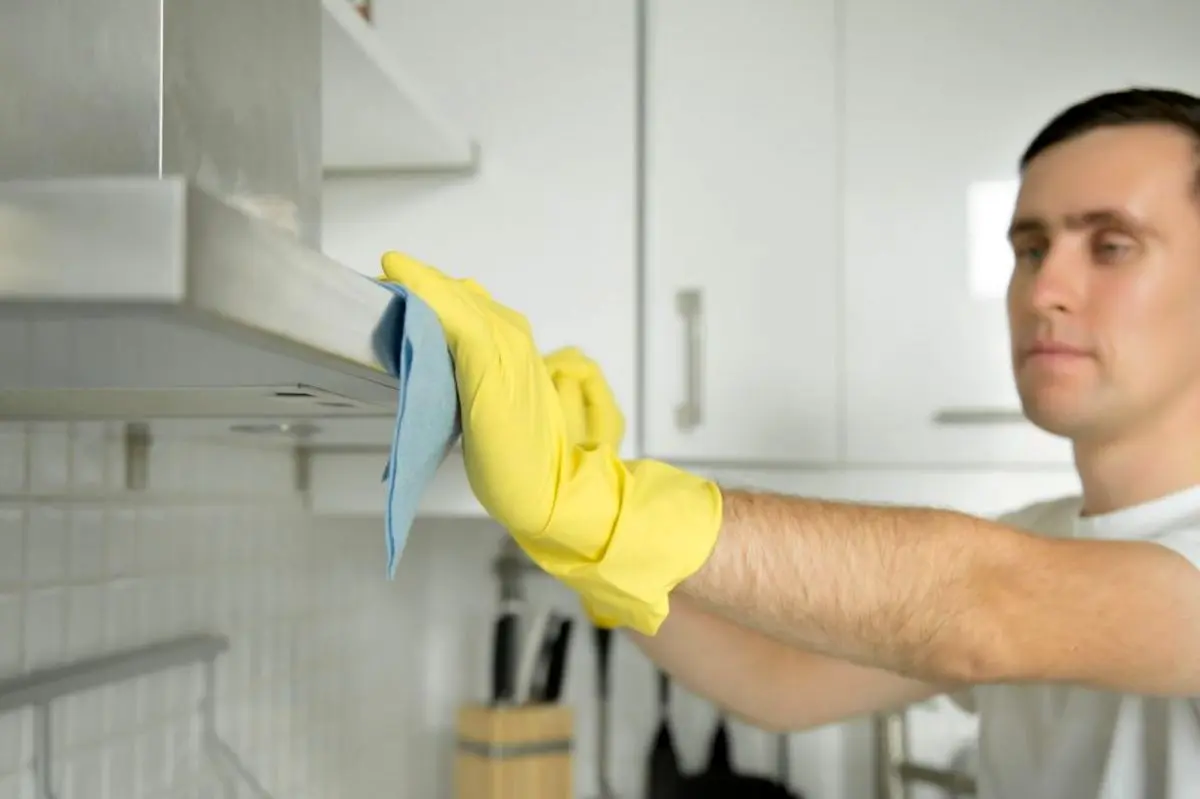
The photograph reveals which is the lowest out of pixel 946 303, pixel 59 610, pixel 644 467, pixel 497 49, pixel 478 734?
pixel 478 734

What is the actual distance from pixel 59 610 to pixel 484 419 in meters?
0.47

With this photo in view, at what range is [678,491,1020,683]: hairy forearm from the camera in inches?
25.4

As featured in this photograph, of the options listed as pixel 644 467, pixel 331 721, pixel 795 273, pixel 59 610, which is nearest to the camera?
pixel 644 467

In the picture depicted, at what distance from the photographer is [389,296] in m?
0.48

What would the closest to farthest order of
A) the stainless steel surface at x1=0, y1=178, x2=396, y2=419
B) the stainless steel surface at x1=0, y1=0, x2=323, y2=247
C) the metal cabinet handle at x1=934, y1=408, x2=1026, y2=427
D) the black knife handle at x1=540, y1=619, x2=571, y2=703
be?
the stainless steel surface at x1=0, y1=178, x2=396, y2=419 < the stainless steel surface at x1=0, y1=0, x2=323, y2=247 < the metal cabinet handle at x1=934, y1=408, x2=1026, y2=427 < the black knife handle at x1=540, y1=619, x2=571, y2=703

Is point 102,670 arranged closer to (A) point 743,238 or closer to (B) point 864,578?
(B) point 864,578

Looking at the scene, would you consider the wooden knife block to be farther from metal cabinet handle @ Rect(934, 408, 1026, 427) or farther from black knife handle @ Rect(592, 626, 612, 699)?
metal cabinet handle @ Rect(934, 408, 1026, 427)

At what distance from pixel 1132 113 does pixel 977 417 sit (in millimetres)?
324

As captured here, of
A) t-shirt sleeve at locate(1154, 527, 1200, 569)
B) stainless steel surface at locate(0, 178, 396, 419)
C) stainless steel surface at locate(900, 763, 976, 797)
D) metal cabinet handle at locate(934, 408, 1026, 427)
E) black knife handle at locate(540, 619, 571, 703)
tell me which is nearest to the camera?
stainless steel surface at locate(0, 178, 396, 419)

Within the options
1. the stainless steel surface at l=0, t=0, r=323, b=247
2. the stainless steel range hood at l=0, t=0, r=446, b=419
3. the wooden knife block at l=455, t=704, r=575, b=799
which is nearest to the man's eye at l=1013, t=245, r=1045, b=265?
the stainless steel range hood at l=0, t=0, r=446, b=419

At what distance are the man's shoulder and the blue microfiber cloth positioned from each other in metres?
0.71

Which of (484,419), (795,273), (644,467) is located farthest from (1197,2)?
(484,419)

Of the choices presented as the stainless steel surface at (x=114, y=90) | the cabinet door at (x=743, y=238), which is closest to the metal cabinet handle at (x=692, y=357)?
the cabinet door at (x=743, y=238)

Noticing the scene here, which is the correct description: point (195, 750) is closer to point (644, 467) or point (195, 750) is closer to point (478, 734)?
point (478, 734)
